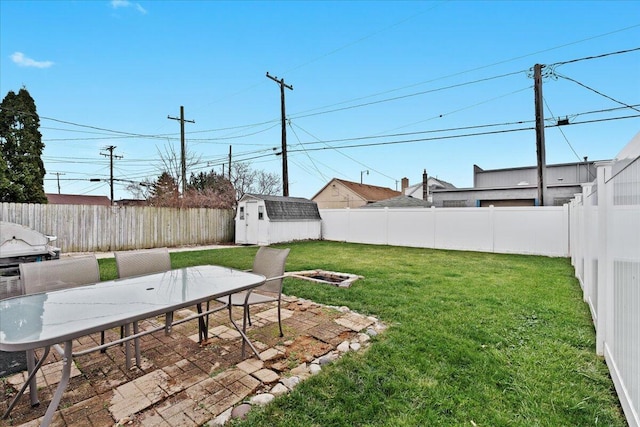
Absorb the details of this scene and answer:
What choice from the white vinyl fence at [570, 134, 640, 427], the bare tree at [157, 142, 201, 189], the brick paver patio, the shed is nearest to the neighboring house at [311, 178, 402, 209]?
the shed

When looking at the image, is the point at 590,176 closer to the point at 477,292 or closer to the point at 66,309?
the point at 477,292

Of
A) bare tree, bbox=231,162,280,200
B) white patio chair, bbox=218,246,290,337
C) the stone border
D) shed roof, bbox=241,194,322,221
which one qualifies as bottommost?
the stone border

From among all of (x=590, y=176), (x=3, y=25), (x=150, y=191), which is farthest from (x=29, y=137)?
(x=590, y=176)

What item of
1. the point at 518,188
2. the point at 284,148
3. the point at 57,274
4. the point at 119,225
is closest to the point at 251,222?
the point at 284,148

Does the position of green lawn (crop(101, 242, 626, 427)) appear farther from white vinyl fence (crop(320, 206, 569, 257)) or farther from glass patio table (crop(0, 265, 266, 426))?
white vinyl fence (crop(320, 206, 569, 257))

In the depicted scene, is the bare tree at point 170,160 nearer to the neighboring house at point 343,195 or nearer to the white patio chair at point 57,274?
the neighboring house at point 343,195

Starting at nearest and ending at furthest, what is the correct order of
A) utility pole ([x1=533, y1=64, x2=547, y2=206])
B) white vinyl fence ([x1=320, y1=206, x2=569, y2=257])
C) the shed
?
white vinyl fence ([x1=320, y1=206, x2=569, y2=257]) < utility pole ([x1=533, y1=64, x2=547, y2=206]) < the shed

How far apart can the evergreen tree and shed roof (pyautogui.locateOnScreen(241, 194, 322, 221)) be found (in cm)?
1172

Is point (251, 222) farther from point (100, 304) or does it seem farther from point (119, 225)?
point (100, 304)

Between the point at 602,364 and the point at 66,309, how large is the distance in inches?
159

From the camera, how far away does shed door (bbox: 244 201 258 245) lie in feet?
42.3

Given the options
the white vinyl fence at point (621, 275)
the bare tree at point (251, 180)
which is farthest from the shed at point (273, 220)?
the bare tree at point (251, 180)

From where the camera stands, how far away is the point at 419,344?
2.86 meters

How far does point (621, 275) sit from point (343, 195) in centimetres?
2707
